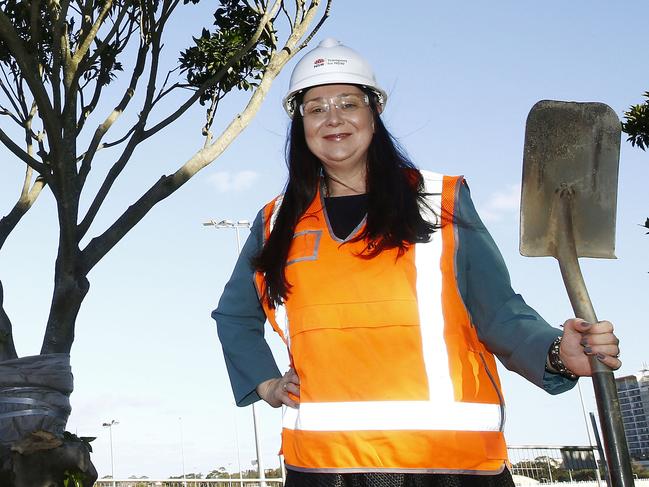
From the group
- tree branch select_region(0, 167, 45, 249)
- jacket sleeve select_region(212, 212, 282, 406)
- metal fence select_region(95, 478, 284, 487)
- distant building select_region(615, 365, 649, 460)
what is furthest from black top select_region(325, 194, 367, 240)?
distant building select_region(615, 365, 649, 460)

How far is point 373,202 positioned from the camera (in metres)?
2.58

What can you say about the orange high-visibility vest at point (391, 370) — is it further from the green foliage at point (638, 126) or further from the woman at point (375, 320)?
the green foliage at point (638, 126)

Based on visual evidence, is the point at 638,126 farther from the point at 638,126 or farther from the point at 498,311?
the point at 498,311

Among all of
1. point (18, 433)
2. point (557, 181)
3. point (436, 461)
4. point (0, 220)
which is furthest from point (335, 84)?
point (0, 220)

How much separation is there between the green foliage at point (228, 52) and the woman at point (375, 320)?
6.30m

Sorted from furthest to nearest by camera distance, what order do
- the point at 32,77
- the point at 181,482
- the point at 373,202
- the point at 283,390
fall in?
the point at 181,482, the point at 32,77, the point at 373,202, the point at 283,390

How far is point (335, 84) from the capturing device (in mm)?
2758

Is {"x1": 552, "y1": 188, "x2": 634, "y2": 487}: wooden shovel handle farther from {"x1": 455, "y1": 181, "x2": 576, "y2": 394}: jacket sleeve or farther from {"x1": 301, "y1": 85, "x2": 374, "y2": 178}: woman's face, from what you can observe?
{"x1": 301, "y1": 85, "x2": 374, "y2": 178}: woman's face

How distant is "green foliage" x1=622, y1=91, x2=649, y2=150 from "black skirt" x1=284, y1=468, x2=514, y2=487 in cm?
793

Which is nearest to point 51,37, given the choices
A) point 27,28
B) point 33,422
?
point 27,28

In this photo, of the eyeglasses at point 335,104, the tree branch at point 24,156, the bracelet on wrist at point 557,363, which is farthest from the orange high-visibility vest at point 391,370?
the tree branch at point 24,156

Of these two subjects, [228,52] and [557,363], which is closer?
[557,363]

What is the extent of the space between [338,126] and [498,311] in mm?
756

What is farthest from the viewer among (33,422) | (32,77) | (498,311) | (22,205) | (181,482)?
(181,482)
